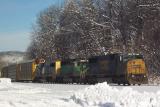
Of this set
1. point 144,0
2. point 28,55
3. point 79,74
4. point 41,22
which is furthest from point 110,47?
point 28,55

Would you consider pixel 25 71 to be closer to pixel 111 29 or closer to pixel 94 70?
pixel 111 29

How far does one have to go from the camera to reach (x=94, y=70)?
38188 mm

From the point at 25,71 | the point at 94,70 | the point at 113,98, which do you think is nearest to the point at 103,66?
the point at 94,70

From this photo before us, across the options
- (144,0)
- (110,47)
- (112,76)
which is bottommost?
(112,76)

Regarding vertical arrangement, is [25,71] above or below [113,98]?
above

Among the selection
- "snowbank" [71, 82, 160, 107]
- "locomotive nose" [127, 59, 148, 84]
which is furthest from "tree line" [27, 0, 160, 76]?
"snowbank" [71, 82, 160, 107]

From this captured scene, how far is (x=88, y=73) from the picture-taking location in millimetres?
39594

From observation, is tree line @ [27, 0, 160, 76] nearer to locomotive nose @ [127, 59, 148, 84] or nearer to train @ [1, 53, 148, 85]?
train @ [1, 53, 148, 85]

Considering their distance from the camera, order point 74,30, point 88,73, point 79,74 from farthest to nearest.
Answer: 1. point 74,30
2. point 79,74
3. point 88,73

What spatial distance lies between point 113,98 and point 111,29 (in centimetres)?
4260

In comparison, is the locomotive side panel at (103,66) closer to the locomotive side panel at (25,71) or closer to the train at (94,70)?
the train at (94,70)

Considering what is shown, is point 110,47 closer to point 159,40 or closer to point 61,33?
point 159,40

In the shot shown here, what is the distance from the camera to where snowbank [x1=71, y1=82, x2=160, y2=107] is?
11.8 m

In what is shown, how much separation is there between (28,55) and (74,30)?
4703 cm
